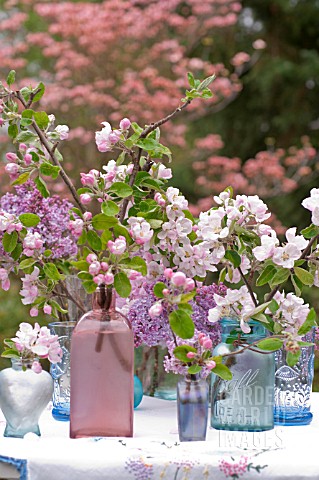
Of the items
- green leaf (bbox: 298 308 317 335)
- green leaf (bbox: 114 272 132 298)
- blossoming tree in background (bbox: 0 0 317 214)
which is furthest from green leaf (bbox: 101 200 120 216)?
blossoming tree in background (bbox: 0 0 317 214)

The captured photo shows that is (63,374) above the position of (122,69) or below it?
above

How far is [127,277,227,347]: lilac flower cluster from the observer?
1.48 m

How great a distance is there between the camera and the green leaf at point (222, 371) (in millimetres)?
1272

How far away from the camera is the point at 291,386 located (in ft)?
4.90

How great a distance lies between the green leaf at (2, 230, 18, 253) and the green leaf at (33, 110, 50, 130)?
0.19 metres

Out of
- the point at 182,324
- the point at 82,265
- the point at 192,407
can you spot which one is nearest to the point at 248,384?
the point at 192,407

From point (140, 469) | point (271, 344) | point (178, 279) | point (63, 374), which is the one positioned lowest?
point (63, 374)

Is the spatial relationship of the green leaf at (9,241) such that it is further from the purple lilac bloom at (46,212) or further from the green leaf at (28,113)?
the green leaf at (28,113)

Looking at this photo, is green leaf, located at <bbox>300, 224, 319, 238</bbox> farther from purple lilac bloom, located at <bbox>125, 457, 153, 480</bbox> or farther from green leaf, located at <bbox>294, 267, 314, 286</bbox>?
purple lilac bloom, located at <bbox>125, 457, 153, 480</bbox>

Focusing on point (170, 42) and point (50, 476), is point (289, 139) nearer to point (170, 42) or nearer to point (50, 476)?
point (170, 42)

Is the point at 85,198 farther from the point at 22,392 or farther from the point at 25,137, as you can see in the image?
the point at 22,392

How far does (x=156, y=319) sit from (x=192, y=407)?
19 cm

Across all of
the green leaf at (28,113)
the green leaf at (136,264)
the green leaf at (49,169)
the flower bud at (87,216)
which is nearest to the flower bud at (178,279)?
the green leaf at (136,264)

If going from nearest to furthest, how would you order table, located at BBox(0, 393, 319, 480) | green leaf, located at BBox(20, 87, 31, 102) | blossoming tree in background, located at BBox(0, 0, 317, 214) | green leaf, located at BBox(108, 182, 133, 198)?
table, located at BBox(0, 393, 319, 480) → green leaf, located at BBox(108, 182, 133, 198) → green leaf, located at BBox(20, 87, 31, 102) → blossoming tree in background, located at BBox(0, 0, 317, 214)
